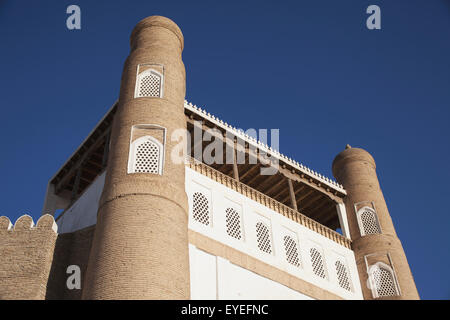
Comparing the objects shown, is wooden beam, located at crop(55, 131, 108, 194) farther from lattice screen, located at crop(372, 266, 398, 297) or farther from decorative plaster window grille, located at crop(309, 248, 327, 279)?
lattice screen, located at crop(372, 266, 398, 297)

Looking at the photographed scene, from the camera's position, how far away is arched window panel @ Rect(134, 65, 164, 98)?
13.6m

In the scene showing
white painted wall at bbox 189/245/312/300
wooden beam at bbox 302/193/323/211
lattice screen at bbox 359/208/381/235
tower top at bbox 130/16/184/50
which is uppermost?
tower top at bbox 130/16/184/50

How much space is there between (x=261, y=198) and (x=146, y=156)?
15.3ft

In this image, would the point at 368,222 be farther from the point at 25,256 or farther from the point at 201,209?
the point at 25,256

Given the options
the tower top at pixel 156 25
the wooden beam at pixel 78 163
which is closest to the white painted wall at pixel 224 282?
the wooden beam at pixel 78 163

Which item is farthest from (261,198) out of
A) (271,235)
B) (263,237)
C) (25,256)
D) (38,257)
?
(25,256)

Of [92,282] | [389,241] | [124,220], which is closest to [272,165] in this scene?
[389,241]

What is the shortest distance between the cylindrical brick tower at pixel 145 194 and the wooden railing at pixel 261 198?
138 cm

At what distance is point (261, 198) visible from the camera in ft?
50.1

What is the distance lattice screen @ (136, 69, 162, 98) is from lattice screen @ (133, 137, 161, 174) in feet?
5.98

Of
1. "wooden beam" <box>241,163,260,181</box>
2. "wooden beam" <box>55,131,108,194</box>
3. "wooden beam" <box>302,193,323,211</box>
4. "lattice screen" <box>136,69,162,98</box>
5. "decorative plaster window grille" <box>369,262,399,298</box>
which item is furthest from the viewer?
"wooden beam" <box>302,193,323,211</box>

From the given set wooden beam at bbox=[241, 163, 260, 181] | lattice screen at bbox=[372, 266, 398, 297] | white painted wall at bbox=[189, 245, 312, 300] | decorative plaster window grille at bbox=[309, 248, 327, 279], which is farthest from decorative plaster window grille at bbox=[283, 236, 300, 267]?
lattice screen at bbox=[372, 266, 398, 297]
